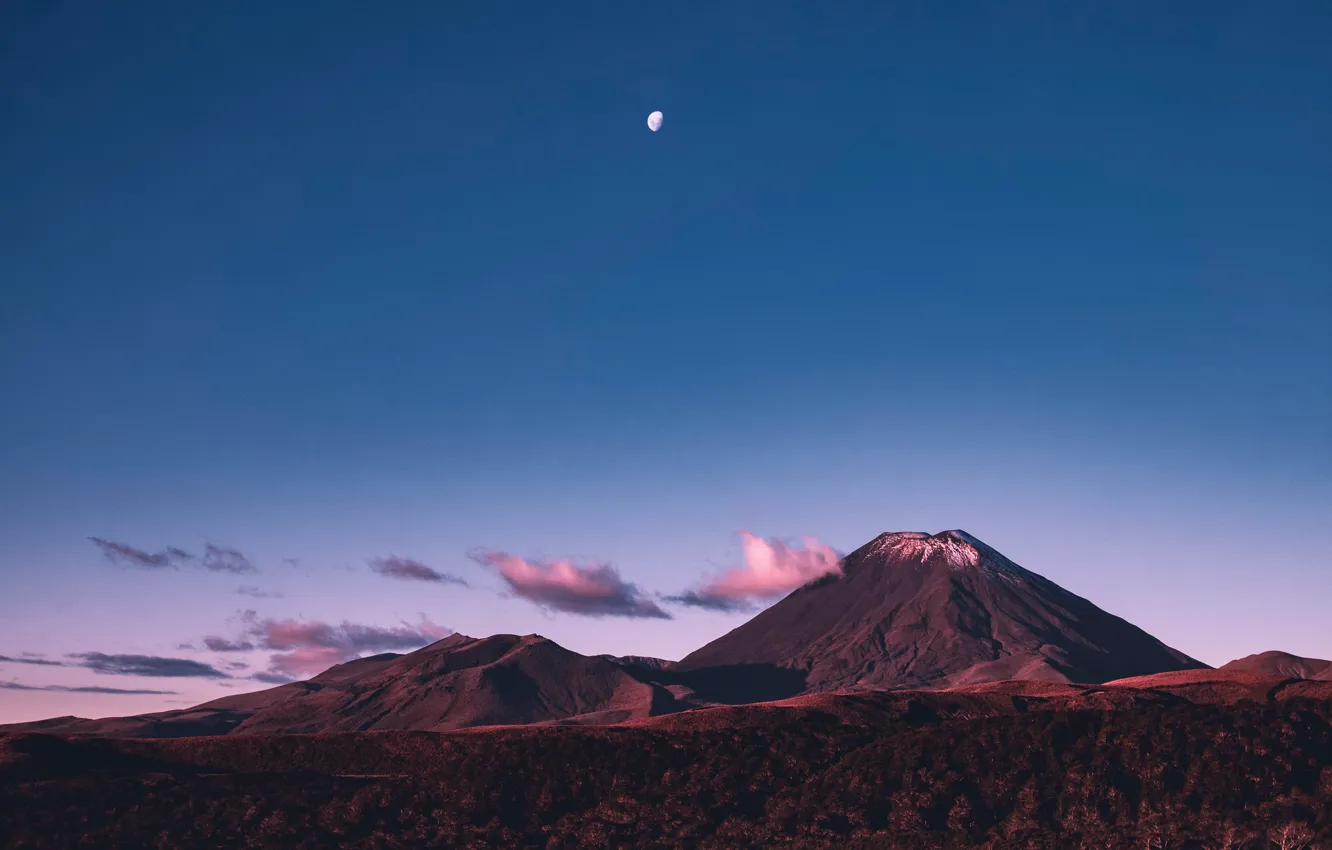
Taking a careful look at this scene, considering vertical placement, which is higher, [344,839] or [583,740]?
[583,740]

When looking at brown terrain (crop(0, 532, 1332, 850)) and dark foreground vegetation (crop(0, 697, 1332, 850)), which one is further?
brown terrain (crop(0, 532, 1332, 850))

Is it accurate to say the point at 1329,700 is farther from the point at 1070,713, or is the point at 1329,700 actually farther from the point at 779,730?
the point at 779,730

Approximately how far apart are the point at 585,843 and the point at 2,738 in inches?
2244

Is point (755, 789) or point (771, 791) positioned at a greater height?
point (755, 789)

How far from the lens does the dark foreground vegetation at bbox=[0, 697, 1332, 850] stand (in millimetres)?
83938

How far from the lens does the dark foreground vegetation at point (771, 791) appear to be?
8394cm

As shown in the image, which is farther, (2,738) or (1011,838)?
(2,738)

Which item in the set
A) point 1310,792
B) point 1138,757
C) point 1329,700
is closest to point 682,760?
point 1138,757

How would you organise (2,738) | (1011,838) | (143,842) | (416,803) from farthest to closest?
(2,738) < (416,803) < (143,842) < (1011,838)

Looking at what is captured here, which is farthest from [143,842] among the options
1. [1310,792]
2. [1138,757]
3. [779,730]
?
[1310,792]

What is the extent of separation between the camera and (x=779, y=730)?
362 ft

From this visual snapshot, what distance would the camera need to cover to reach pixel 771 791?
95562 millimetres

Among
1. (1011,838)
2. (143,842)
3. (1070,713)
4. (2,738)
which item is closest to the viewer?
(1011,838)

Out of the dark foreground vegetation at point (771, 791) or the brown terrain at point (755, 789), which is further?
the brown terrain at point (755, 789)
